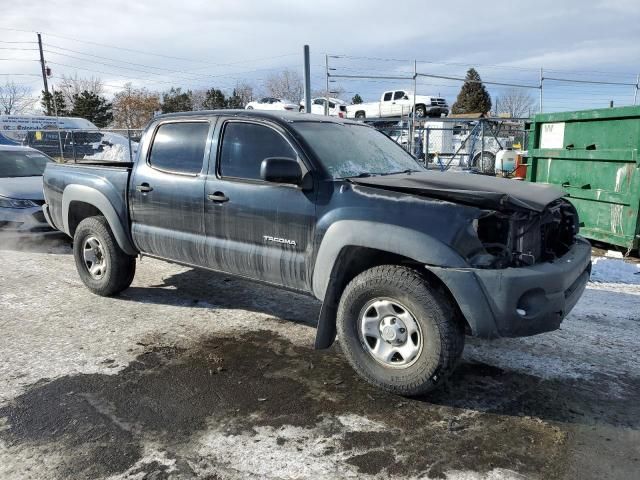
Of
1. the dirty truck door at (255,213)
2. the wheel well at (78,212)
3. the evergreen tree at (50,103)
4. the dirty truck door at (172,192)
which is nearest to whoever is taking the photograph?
the dirty truck door at (255,213)

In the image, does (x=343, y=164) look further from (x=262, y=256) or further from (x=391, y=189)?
(x=262, y=256)

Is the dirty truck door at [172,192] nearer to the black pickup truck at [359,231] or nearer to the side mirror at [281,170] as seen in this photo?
the black pickup truck at [359,231]

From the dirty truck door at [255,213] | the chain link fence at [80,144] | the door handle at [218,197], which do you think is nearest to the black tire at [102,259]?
the dirty truck door at [255,213]

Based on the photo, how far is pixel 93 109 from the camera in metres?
44.9

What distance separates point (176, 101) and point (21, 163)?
4592cm

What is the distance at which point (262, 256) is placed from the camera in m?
4.02

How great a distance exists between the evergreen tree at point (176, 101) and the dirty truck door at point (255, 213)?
4754cm

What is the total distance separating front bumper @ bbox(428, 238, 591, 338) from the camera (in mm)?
3002

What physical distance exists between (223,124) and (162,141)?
2.78 ft

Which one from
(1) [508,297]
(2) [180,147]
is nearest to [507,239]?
(1) [508,297]

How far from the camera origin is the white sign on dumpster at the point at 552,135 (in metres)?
8.19

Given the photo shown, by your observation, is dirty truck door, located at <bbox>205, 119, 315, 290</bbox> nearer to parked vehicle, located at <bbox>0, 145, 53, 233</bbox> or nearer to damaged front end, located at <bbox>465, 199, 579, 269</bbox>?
damaged front end, located at <bbox>465, 199, 579, 269</bbox>

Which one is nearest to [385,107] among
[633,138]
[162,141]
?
Result: [633,138]

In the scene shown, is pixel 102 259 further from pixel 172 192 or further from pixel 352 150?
pixel 352 150
